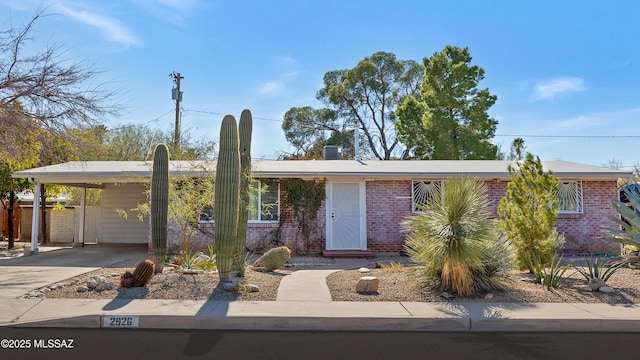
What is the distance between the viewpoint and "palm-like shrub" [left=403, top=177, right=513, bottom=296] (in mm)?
7988

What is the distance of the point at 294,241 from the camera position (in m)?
14.5

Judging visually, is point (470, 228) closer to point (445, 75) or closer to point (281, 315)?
point (281, 315)

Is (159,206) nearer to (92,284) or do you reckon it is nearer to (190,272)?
(190,272)

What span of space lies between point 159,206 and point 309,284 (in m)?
3.62

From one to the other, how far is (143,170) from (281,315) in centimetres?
942

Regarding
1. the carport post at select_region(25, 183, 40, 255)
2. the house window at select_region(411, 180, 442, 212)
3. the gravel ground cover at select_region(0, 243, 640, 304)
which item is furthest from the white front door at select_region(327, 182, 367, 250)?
the carport post at select_region(25, 183, 40, 255)

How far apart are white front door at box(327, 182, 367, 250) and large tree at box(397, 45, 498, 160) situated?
1341 centimetres

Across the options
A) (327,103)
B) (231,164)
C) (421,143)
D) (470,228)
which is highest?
(327,103)

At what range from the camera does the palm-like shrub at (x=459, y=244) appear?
799 centimetres

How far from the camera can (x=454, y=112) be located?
27.9m

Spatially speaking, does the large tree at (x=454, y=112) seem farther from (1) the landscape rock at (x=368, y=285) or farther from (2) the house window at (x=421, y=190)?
(1) the landscape rock at (x=368, y=285)

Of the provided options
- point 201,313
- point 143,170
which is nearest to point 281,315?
point 201,313

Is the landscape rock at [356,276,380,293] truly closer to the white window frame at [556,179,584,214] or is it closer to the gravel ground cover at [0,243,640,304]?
the gravel ground cover at [0,243,640,304]

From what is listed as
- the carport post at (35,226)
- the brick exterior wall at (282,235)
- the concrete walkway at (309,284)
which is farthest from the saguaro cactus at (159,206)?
the carport post at (35,226)
